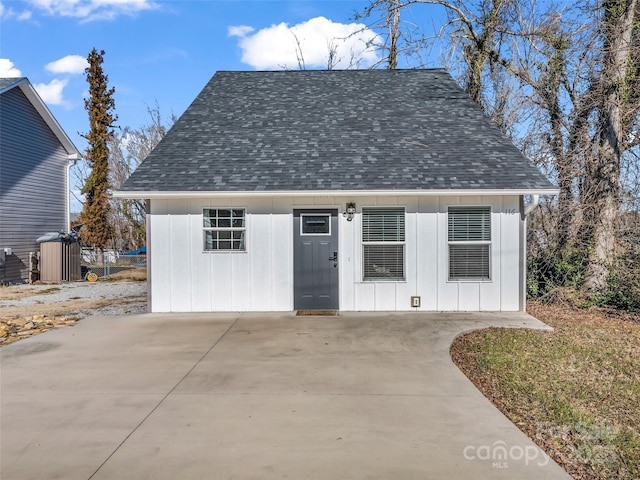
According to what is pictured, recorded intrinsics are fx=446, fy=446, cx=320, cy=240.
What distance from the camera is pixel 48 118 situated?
17047mm

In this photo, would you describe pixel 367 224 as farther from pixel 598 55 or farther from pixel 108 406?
pixel 598 55

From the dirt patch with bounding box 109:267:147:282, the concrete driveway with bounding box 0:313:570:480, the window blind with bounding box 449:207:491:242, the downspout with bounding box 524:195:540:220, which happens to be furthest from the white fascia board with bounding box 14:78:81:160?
the downspout with bounding box 524:195:540:220

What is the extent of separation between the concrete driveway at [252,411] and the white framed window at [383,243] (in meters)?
1.95

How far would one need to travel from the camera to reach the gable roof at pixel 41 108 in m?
15.2

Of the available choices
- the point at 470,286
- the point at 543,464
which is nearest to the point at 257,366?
the point at 543,464

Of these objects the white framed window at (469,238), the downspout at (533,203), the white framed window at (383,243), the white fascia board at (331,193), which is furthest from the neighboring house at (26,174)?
the downspout at (533,203)

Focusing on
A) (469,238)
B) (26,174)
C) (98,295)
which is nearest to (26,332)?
(98,295)

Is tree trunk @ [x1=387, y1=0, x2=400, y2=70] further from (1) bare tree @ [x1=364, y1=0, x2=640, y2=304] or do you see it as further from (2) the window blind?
(2) the window blind

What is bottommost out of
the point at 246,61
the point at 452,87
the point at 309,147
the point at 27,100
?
the point at 309,147

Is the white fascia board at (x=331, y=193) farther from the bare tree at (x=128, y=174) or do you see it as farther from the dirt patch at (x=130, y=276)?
the bare tree at (x=128, y=174)

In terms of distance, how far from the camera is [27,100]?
16375 mm

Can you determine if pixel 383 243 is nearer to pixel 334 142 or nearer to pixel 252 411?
pixel 334 142

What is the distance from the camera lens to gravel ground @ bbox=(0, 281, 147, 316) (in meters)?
10.4

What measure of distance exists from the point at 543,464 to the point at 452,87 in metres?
10.9
